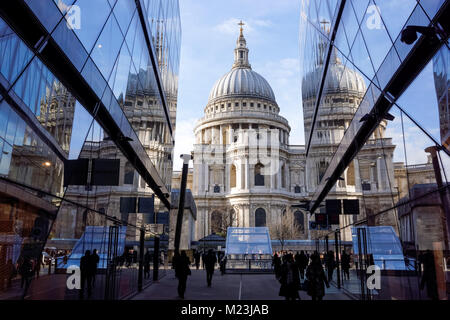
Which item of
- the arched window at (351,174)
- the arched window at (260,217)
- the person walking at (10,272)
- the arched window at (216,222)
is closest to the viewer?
the person walking at (10,272)

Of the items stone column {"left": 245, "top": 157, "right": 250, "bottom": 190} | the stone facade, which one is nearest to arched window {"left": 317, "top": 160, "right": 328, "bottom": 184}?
the stone facade

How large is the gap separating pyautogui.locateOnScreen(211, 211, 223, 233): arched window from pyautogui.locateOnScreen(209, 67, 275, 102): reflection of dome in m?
43.5

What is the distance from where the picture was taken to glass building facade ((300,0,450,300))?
6.82 metres

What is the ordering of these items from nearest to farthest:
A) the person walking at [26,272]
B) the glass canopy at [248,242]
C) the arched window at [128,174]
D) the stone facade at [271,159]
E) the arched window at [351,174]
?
the person walking at [26,272], the stone facade at [271,159], the arched window at [128,174], the arched window at [351,174], the glass canopy at [248,242]

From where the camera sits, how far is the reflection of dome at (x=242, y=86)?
379ft

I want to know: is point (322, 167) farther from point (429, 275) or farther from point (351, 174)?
point (429, 275)

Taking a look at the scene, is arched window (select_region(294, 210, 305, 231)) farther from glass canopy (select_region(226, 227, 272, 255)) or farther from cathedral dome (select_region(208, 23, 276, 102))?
glass canopy (select_region(226, 227, 272, 255))

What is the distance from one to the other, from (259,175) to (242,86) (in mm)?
40399

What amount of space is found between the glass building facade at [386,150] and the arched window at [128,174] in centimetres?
836

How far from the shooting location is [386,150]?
34.6ft

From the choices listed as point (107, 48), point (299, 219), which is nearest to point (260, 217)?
point (299, 219)

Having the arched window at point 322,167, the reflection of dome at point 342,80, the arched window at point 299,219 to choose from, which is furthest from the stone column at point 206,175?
the reflection of dome at point 342,80

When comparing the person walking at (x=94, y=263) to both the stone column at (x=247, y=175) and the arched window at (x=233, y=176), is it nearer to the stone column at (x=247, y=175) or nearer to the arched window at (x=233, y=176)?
the stone column at (x=247, y=175)
